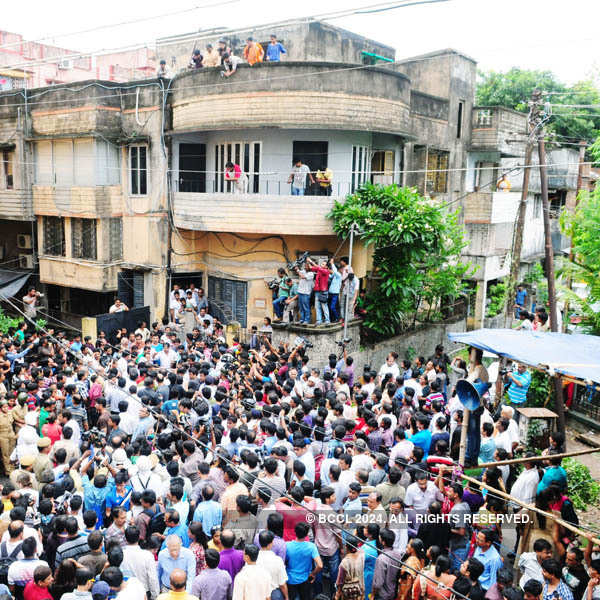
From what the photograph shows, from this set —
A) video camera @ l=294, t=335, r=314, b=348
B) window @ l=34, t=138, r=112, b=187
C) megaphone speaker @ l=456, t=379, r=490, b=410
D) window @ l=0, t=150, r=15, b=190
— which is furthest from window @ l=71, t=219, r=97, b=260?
megaphone speaker @ l=456, t=379, r=490, b=410

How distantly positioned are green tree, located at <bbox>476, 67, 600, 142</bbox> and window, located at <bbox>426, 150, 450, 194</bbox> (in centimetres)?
1325

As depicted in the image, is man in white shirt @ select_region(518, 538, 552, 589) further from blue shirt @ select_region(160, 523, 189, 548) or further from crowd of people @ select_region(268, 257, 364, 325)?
crowd of people @ select_region(268, 257, 364, 325)

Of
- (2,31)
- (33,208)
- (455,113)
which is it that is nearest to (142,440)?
(33,208)

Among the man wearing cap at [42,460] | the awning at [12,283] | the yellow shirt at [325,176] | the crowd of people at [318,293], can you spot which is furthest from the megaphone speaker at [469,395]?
the awning at [12,283]

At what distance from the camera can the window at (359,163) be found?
1794cm

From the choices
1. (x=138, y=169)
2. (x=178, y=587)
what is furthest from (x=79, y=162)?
(x=178, y=587)

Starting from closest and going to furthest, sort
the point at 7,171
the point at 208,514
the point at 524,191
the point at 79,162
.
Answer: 1. the point at 208,514
2. the point at 524,191
3. the point at 79,162
4. the point at 7,171

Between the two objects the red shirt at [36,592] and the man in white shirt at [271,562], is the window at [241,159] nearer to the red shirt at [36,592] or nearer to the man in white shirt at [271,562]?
the man in white shirt at [271,562]

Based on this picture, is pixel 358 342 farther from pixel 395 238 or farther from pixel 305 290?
pixel 395 238

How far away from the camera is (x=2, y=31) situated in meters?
34.8

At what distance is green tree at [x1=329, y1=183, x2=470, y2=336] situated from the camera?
1576 centimetres

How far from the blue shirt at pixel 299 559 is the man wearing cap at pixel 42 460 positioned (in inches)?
149

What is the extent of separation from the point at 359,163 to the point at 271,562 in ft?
46.0

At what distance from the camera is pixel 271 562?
19.9 ft
